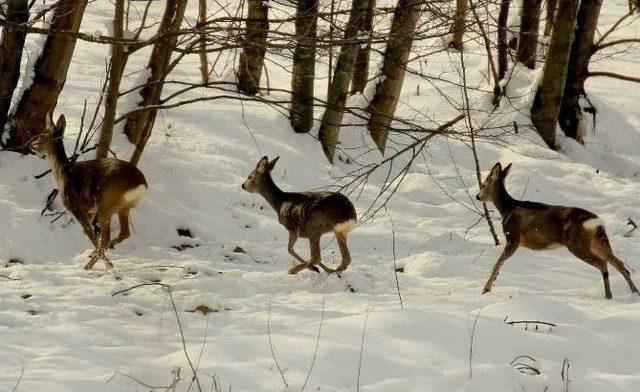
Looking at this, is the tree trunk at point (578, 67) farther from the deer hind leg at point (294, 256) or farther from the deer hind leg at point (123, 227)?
the deer hind leg at point (123, 227)

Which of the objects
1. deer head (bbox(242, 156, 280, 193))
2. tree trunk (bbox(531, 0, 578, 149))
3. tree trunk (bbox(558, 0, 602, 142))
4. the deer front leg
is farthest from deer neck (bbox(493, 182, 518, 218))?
tree trunk (bbox(558, 0, 602, 142))

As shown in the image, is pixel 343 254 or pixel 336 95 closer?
pixel 343 254

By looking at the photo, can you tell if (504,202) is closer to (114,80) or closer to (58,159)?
(114,80)

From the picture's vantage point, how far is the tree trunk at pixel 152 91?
9.96m

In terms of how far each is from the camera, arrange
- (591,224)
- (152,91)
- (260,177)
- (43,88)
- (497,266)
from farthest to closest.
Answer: (152,91), (43,88), (260,177), (497,266), (591,224)

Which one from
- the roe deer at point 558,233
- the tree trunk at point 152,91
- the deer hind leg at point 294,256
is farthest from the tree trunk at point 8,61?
the roe deer at point 558,233

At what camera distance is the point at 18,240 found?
889 cm

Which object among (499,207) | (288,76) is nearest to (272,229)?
(499,207)

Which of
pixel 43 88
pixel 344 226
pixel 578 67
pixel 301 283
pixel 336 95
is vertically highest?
pixel 578 67

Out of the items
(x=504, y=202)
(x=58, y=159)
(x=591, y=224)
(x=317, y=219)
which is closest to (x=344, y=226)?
(x=317, y=219)

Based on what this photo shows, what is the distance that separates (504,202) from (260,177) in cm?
259

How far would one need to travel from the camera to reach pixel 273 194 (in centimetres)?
937

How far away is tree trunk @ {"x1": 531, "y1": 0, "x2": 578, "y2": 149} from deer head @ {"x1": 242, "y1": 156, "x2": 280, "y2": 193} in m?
6.20

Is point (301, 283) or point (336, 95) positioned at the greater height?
point (336, 95)
